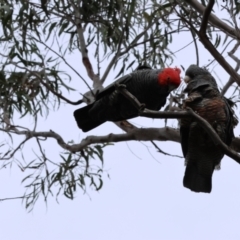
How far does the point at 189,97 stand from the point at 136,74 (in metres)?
0.40

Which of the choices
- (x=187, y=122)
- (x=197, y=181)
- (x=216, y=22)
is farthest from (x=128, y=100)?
(x=216, y=22)

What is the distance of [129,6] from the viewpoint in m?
4.89

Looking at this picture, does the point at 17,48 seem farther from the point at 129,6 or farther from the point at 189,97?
the point at 189,97

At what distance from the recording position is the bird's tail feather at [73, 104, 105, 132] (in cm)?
467

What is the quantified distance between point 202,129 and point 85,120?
2.54 ft

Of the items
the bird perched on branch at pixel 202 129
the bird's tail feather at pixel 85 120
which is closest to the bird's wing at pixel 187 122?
the bird perched on branch at pixel 202 129

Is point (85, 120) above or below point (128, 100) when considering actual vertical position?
above

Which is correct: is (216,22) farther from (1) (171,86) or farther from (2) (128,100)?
(2) (128,100)

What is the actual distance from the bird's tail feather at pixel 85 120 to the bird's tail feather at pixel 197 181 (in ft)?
2.26

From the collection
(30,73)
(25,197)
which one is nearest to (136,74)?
(30,73)

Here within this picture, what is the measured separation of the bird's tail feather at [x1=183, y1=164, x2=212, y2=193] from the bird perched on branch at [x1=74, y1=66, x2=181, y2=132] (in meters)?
0.44

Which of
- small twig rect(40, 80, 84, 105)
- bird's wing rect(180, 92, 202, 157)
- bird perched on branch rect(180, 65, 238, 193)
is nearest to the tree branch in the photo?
bird perched on branch rect(180, 65, 238, 193)

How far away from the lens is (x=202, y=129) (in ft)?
14.0

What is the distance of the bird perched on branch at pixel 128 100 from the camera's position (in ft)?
14.3
